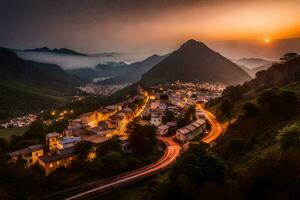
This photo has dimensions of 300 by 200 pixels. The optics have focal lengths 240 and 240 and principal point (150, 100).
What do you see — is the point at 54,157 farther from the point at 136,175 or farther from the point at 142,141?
the point at 136,175

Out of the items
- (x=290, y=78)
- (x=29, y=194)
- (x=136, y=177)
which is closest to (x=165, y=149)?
(x=136, y=177)

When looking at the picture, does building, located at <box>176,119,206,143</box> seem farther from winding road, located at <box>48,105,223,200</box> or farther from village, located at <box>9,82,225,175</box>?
winding road, located at <box>48,105,223,200</box>

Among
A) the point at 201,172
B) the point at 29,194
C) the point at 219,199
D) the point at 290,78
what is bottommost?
the point at 29,194

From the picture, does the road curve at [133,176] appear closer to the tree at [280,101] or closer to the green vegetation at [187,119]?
the green vegetation at [187,119]

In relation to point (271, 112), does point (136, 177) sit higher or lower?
lower

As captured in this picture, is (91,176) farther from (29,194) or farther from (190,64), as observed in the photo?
(190,64)

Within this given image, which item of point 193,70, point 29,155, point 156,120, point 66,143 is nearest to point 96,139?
point 66,143
